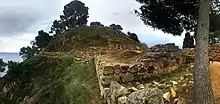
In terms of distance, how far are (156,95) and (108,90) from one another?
75.7 inches

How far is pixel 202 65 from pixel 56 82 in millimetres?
5870

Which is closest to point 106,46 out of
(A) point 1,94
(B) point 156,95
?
(A) point 1,94

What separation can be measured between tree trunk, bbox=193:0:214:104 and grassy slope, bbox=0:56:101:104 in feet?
9.02

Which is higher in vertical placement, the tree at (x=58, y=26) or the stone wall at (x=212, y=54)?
the tree at (x=58, y=26)

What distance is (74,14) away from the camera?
30422mm

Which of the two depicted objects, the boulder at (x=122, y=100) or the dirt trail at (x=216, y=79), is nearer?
the boulder at (x=122, y=100)

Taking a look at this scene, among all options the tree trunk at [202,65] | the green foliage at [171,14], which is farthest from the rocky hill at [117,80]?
the green foliage at [171,14]

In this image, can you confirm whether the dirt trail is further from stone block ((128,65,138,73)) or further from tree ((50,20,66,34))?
tree ((50,20,66,34))

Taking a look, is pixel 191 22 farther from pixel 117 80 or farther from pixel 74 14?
pixel 74 14

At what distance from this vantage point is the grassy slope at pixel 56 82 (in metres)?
9.84

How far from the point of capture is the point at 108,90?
8.59 meters

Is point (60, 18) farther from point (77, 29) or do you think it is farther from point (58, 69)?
point (58, 69)

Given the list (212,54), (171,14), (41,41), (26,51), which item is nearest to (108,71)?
(171,14)

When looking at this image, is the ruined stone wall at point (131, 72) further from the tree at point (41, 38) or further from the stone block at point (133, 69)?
the tree at point (41, 38)
